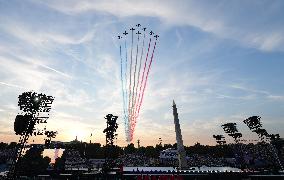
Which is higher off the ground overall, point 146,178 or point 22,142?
point 22,142

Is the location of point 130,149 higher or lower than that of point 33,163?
higher

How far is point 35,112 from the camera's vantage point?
39.2 meters

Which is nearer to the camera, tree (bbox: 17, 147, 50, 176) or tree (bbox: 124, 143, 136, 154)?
tree (bbox: 17, 147, 50, 176)

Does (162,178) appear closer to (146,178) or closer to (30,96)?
(146,178)

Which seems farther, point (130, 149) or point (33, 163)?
point (130, 149)

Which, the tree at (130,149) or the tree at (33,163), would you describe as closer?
the tree at (33,163)

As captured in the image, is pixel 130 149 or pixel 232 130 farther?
pixel 130 149

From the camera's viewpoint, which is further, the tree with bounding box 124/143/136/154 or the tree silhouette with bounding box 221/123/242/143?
the tree with bounding box 124/143/136/154

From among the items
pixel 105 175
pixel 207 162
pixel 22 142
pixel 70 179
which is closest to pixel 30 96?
pixel 22 142

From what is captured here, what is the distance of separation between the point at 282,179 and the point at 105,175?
2344 centimetres

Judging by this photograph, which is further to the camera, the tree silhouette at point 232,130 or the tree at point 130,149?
the tree at point 130,149

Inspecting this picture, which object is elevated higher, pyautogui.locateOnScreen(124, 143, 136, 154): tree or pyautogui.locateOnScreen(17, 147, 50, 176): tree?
pyautogui.locateOnScreen(124, 143, 136, 154): tree

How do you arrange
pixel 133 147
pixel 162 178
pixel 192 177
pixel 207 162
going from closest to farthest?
1. pixel 162 178
2. pixel 192 177
3. pixel 207 162
4. pixel 133 147

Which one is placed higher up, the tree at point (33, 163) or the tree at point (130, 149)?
the tree at point (130, 149)
